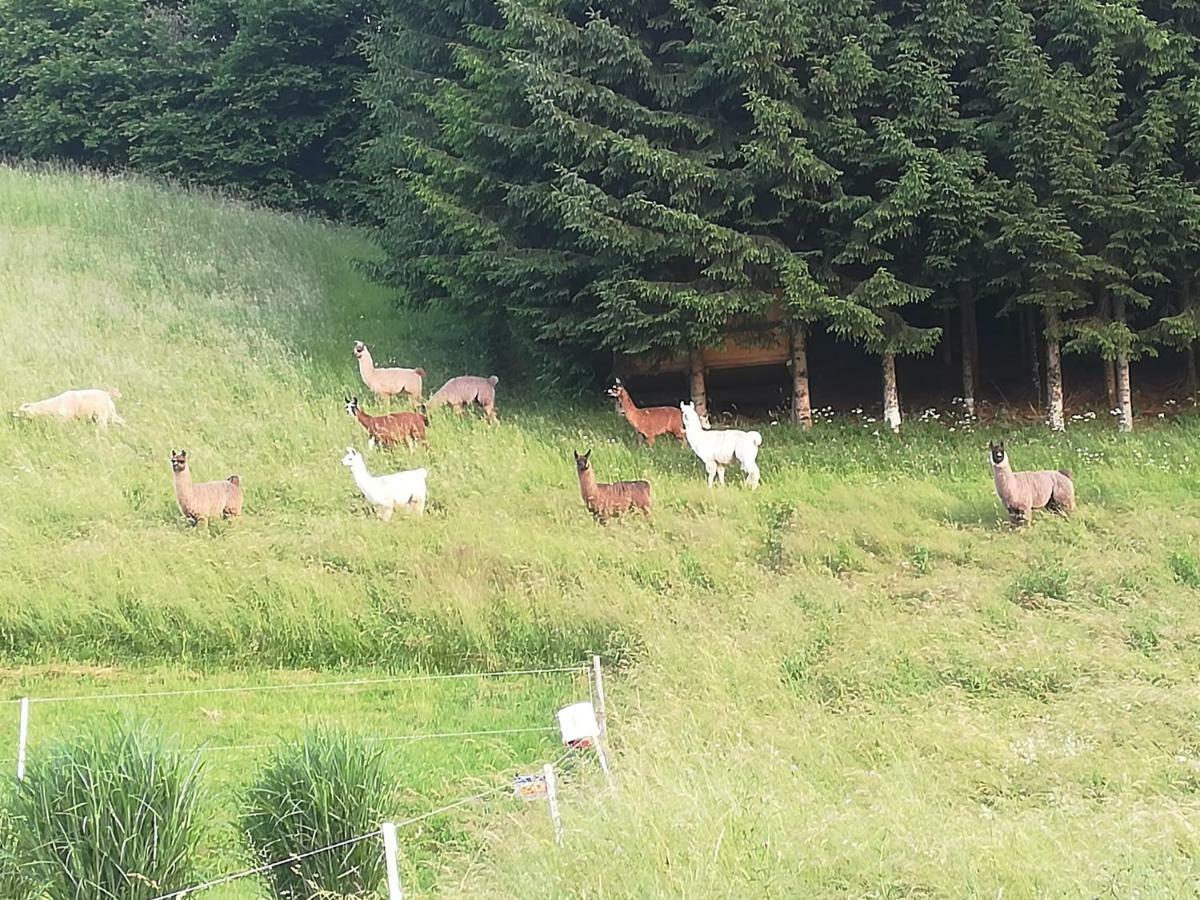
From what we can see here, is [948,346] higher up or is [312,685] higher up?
[948,346]

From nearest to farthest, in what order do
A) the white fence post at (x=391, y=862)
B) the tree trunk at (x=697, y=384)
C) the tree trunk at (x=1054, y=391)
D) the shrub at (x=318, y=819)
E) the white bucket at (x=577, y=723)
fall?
1. the white fence post at (x=391, y=862)
2. the shrub at (x=318, y=819)
3. the white bucket at (x=577, y=723)
4. the tree trunk at (x=1054, y=391)
5. the tree trunk at (x=697, y=384)

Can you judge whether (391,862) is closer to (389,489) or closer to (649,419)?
(389,489)

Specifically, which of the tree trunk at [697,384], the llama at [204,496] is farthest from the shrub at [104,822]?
the tree trunk at [697,384]

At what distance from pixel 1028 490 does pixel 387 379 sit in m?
8.76

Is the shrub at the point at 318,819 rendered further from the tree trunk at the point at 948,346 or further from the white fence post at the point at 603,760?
the tree trunk at the point at 948,346

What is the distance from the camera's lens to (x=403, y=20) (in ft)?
61.3

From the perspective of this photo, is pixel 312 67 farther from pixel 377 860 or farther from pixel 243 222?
pixel 377 860

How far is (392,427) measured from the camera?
44.2 ft

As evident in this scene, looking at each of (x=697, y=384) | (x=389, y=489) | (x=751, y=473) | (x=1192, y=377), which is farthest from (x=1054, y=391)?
(x=389, y=489)

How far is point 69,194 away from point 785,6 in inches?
761

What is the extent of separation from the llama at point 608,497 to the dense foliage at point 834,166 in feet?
9.76

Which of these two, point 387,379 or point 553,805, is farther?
point 387,379

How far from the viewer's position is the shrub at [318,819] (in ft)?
16.3

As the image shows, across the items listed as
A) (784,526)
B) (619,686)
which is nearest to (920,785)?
(619,686)
